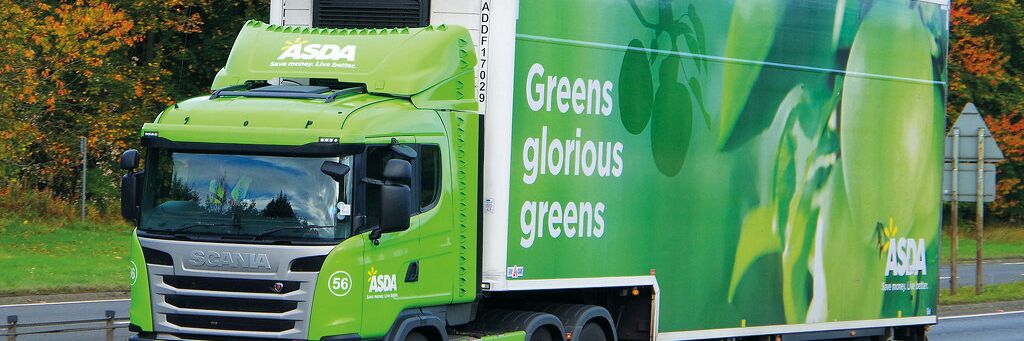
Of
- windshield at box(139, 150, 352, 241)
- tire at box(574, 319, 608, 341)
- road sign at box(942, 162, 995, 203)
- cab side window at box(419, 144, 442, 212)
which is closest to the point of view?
windshield at box(139, 150, 352, 241)

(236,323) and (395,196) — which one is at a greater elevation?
(395,196)

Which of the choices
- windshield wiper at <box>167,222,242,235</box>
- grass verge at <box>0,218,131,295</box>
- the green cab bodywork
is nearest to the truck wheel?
the green cab bodywork

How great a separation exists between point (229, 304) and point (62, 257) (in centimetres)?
1859

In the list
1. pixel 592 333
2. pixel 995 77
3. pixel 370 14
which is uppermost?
pixel 995 77

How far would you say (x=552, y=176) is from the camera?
1290cm

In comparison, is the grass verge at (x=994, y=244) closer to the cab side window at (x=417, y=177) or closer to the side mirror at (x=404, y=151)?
the cab side window at (x=417, y=177)

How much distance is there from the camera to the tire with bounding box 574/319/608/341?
1366 cm

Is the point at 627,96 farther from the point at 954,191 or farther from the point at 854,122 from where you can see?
the point at 954,191

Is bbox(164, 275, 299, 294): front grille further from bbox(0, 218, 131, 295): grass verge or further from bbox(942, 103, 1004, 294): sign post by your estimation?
bbox(942, 103, 1004, 294): sign post

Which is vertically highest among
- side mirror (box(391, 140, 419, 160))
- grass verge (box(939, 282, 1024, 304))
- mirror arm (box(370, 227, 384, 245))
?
side mirror (box(391, 140, 419, 160))

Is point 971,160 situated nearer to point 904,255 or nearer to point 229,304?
point 904,255

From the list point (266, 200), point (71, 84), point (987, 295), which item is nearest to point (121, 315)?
point (266, 200)

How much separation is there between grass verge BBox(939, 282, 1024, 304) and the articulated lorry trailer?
1121cm

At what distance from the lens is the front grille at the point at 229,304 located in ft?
35.5
